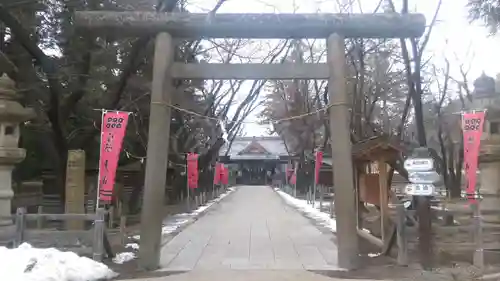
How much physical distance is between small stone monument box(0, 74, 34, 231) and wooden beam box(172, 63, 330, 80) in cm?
392

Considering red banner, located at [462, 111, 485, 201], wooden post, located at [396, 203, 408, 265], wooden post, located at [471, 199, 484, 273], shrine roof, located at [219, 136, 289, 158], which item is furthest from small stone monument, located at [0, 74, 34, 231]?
shrine roof, located at [219, 136, 289, 158]

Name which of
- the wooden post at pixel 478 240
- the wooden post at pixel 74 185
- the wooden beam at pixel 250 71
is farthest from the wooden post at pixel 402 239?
the wooden post at pixel 74 185

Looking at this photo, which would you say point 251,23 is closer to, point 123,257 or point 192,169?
point 123,257

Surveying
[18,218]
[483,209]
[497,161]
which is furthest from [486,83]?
[18,218]

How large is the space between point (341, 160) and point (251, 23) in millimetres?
3392

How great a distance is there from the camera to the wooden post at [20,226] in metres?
10.5

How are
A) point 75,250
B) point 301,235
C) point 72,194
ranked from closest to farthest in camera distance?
point 75,250 < point 72,194 < point 301,235

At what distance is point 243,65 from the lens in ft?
36.2

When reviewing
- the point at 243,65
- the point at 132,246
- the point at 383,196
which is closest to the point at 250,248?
the point at 132,246

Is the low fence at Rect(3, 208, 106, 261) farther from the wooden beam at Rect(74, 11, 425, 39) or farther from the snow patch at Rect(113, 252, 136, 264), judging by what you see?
the wooden beam at Rect(74, 11, 425, 39)

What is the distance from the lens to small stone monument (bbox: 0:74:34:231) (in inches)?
460

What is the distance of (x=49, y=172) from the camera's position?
22250mm

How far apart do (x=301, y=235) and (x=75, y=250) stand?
26.8ft

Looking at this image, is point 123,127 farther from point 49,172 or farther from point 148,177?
point 49,172
